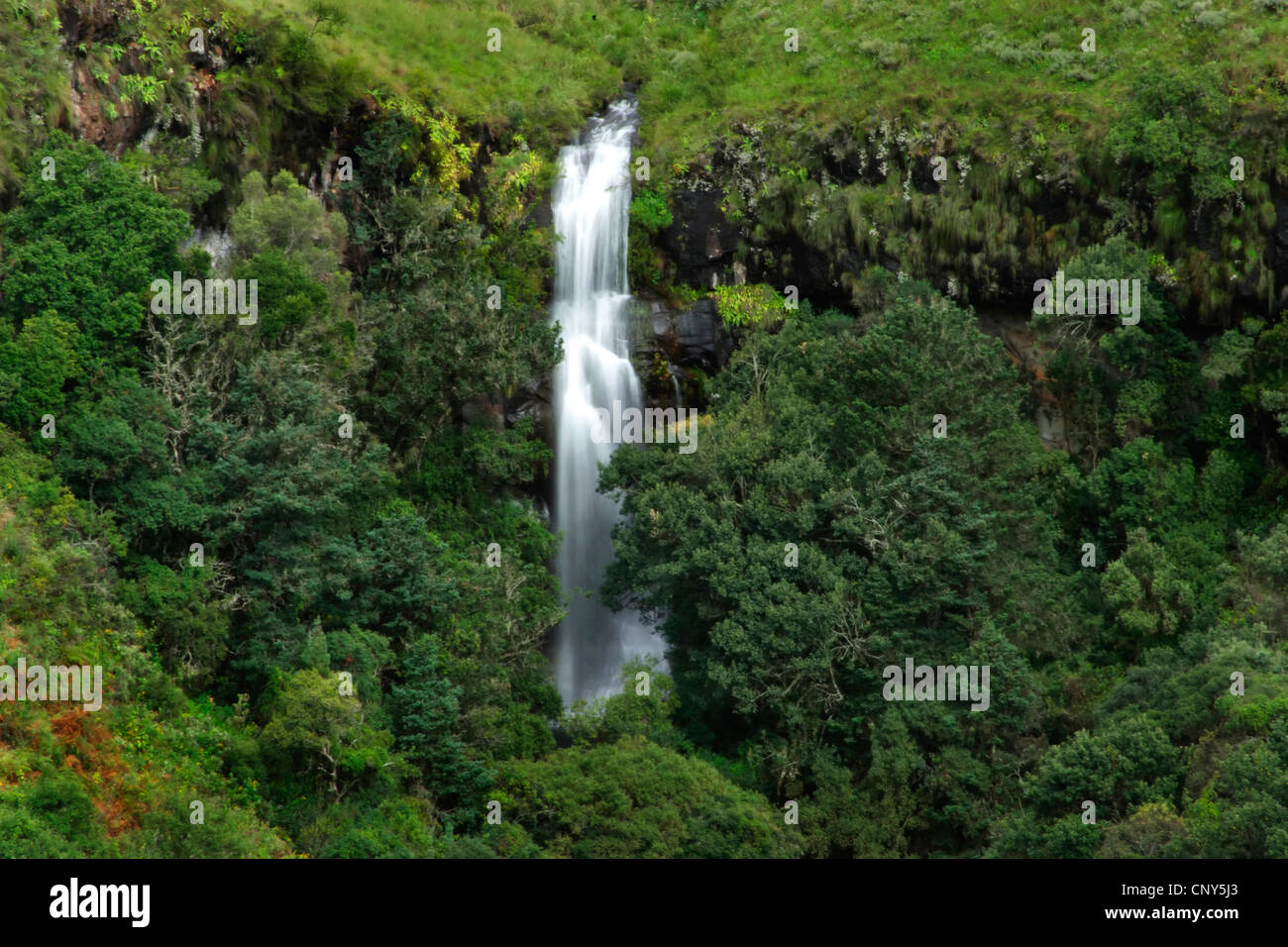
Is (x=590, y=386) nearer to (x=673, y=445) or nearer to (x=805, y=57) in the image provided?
(x=673, y=445)

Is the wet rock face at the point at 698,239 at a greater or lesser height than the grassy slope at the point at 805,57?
lesser

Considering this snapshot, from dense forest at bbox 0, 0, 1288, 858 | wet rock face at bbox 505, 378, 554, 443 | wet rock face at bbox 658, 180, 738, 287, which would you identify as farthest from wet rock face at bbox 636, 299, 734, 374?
wet rock face at bbox 505, 378, 554, 443

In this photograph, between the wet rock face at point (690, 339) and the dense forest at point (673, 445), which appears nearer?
the dense forest at point (673, 445)

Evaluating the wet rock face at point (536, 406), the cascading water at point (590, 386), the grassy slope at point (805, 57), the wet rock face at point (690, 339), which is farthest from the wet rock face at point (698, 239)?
the wet rock face at point (536, 406)

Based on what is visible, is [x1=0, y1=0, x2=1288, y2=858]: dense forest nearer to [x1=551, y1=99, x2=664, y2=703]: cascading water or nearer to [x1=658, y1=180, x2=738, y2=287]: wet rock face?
[x1=658, y1=180, x2=738, y2=287]: wet rock face

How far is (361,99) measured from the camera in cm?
4494

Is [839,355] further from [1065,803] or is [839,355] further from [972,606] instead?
[1065,803]

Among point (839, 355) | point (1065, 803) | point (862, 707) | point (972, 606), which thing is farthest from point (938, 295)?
point (1065, 803)

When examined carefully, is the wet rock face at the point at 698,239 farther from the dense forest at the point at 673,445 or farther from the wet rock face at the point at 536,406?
the wet rock face at the point at 536,406

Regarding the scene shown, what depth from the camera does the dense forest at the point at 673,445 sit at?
3312cm

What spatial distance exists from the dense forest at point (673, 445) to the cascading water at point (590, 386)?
0.85m

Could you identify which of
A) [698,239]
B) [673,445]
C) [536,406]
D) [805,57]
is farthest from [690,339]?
[805,57]

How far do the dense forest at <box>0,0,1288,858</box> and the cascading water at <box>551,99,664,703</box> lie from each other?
33.4 inches

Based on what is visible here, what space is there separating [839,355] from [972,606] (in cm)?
788
